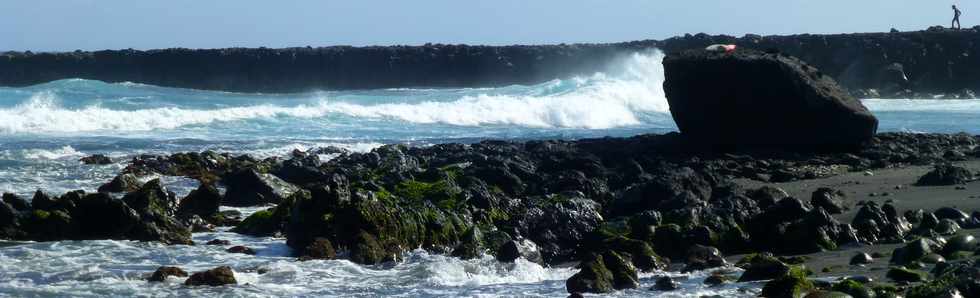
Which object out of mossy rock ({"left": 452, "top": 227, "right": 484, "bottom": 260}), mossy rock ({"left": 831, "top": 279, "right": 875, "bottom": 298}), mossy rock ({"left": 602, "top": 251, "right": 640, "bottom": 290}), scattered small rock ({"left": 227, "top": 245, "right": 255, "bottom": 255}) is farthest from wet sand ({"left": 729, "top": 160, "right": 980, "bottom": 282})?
scattered small rock ({"left": 227, "top": 245, "right": 255, "bottom": 255})

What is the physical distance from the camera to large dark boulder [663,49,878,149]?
716 inches

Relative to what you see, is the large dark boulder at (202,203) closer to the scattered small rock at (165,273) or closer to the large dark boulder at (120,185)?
the large dark boulder at (120,185)

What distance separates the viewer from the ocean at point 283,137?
9.80 m

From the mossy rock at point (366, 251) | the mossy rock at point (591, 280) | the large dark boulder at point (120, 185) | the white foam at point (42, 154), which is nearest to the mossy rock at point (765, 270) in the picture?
the mossy rock at point (591, 280)

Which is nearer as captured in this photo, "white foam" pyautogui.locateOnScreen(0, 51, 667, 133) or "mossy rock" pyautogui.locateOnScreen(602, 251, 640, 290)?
"mossy rock" pyautogui.locateOnScreen(602, 251, 640, 290)

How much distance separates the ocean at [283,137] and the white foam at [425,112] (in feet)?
0.22

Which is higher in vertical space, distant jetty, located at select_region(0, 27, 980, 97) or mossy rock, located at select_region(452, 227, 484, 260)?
mossy rock, located at select_region(452, 227, 484, 260)

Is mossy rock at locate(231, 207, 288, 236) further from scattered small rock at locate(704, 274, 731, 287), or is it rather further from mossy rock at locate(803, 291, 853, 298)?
mossy rock at locate(803, 291, 853, 298)

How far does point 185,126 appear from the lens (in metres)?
33.3

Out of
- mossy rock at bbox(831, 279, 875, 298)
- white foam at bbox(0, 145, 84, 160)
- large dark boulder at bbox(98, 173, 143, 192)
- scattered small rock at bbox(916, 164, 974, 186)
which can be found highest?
mossy rock at bbox(831, 279, 875, 298)

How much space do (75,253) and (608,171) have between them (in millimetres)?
6710

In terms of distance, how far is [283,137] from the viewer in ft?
94.2

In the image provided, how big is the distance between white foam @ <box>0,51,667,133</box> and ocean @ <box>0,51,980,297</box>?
7 centimetres

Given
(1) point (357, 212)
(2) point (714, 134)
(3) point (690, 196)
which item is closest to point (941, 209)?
(3) point (690, 196)
